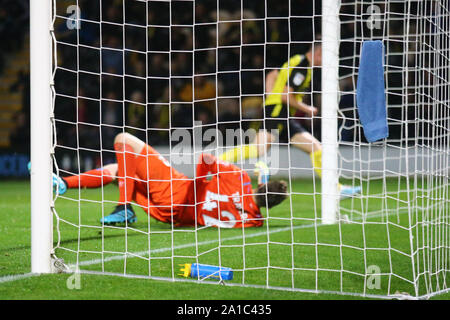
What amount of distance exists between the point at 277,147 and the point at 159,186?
233 inches

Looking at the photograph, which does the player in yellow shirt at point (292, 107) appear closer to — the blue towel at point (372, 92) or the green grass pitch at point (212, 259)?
the green grass pitch at point (212, 259)

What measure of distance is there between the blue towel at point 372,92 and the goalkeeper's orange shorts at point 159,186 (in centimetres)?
231

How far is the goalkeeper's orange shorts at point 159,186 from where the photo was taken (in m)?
5.18

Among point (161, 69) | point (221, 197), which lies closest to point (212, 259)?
point (221, 197)

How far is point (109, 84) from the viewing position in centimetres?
1256

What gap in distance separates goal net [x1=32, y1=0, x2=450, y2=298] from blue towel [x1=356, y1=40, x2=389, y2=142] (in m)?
0.12

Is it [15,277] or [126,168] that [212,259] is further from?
[126,168]

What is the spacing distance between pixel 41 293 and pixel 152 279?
0.59 metres

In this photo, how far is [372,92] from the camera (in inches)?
→ 120

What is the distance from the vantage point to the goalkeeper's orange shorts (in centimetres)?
518

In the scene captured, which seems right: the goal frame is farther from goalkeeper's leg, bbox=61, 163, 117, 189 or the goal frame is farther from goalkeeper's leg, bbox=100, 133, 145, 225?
goalkeeper's leg, bbox=61, 163, 117, 189
